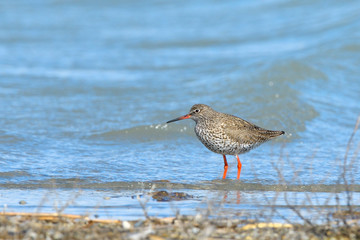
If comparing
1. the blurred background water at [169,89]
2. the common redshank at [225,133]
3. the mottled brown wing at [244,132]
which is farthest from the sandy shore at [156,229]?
the mottled brown wing at [244,132]

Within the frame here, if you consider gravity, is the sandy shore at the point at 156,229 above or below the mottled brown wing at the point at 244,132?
below

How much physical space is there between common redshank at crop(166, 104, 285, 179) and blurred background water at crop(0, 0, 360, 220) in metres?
0.36

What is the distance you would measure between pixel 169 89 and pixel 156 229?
968 centimetres

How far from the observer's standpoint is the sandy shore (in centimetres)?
440

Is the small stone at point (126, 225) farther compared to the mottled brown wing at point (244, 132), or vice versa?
the mottled brown wing at point (244, 132)

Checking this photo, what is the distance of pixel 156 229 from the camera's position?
4.55 metres

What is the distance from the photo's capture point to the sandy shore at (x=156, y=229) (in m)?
4.40

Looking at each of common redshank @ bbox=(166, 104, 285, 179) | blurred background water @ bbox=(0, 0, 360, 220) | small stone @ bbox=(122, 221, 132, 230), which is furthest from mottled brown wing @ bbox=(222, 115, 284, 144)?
small stone @ bbox=(122, 221, 132, 230)

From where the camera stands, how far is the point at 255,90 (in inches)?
522

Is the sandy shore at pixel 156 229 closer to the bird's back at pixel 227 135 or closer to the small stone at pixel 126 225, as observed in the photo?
the small stone at pixel 126 225

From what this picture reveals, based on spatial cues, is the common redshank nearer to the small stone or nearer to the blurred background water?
the blurred background water

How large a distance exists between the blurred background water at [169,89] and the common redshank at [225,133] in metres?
0.36

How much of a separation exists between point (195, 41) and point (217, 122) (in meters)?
13.1

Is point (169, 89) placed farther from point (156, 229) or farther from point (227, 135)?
point (156, 229)
